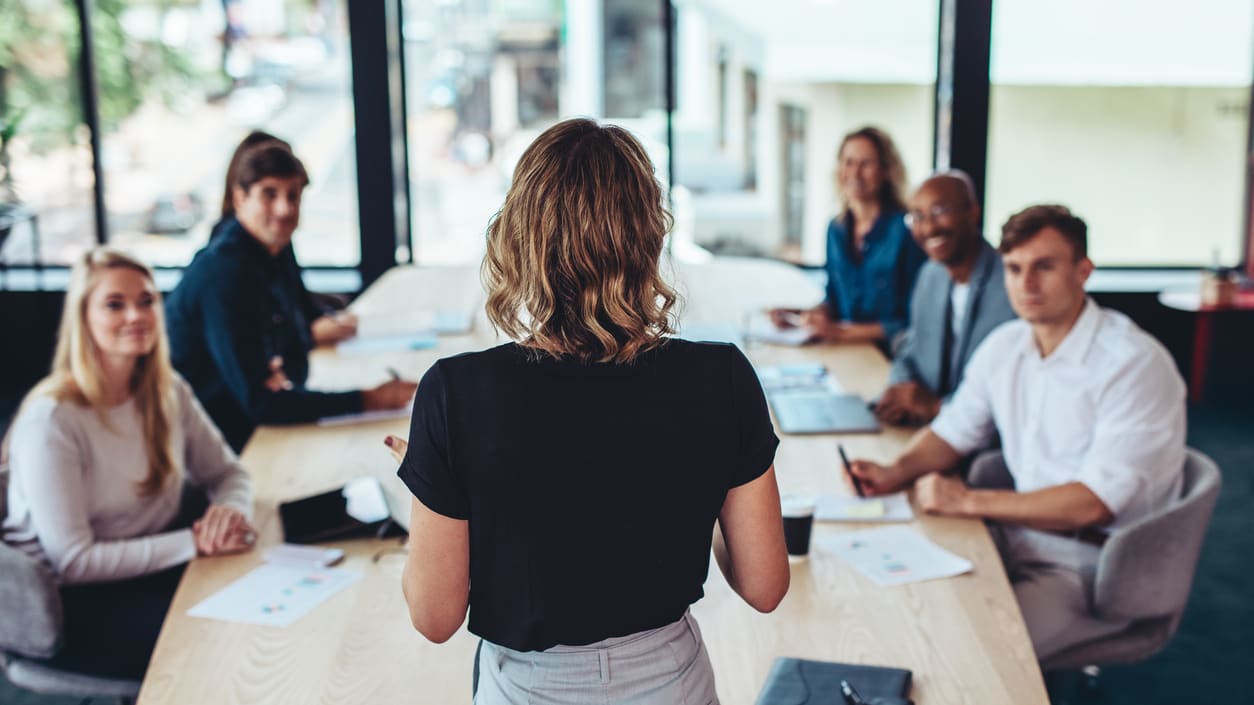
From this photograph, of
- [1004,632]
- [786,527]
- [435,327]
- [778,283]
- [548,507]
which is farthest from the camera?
[778,283]

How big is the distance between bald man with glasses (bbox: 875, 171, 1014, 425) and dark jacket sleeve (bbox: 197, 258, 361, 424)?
1.42m

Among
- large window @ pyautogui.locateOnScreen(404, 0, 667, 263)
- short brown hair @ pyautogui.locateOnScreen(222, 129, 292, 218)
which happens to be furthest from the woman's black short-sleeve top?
large window @ pyautogui.locateOnScreen(404, 0, 667, 263)

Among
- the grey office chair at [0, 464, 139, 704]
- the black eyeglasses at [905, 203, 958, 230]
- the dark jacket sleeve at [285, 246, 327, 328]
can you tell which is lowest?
the grey office chair at [0, 464, 139, 704]

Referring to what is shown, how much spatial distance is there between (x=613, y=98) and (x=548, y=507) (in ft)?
17.3

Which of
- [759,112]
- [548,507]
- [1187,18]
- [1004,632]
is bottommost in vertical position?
[1004,632]

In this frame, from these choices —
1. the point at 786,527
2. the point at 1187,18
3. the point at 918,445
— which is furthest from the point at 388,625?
the point at 1187,18

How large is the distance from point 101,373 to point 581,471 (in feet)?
4.99

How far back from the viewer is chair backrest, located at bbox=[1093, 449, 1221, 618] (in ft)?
7.98

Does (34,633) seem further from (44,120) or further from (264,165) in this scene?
(44,120)

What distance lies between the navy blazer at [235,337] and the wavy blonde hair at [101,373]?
434mm

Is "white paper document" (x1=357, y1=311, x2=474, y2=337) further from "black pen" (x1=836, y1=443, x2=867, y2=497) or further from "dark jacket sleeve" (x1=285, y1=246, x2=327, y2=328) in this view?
"black pen" (x1=836, y1=443, x2=867, y2=497)

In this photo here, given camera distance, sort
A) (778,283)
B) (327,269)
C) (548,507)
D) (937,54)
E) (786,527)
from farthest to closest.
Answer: (327,269), (937,54), (778,283), (786,527), (548,507)

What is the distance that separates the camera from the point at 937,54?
611 cm

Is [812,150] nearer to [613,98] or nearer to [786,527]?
[613,98]
